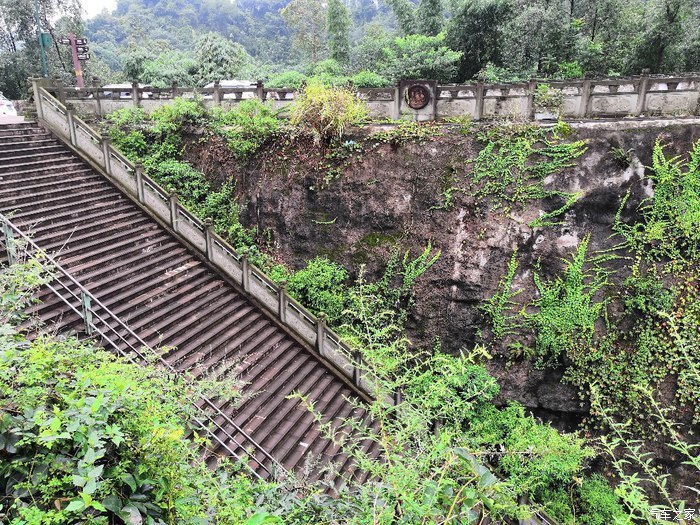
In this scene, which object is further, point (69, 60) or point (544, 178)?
point (69, 60)

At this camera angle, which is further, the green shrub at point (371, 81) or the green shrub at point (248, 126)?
the green shrub at point (371, 81)

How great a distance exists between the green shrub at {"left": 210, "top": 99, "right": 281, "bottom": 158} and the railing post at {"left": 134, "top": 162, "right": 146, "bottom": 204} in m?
2.92

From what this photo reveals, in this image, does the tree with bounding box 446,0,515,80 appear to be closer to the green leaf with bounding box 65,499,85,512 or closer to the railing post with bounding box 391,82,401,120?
the railing post with bounding box 391,82,401,120

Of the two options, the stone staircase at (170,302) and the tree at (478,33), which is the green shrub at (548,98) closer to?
the stone staircase at (170,302)

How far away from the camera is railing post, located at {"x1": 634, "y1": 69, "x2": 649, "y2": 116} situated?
35.5 ft

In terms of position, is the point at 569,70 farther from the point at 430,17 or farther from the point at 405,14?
Result: the point at 405,14

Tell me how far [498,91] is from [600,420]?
29.1 feet

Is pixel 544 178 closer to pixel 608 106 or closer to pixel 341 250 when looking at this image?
pixel 608 106

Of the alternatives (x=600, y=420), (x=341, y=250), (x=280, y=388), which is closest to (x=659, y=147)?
(x=600, y=420)

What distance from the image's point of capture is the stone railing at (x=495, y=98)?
35.6ft

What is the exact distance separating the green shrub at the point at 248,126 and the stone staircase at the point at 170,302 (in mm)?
3494

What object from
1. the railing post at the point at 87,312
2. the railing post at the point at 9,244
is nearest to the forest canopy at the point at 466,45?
the railing post at the point at 9,244

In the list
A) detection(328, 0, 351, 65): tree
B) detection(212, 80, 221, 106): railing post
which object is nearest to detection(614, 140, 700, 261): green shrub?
detection(212, 80, 221, 106): railing post

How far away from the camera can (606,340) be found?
10.1 metres
